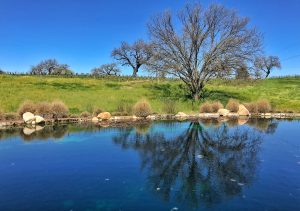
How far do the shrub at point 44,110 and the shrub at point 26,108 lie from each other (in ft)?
1.17

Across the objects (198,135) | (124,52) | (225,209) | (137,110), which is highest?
(124,52)

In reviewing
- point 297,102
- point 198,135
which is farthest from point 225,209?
point 297,102

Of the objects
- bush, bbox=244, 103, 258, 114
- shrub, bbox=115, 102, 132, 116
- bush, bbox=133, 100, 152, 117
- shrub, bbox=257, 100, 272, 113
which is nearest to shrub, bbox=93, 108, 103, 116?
shrub, bbox=115, 102, 132, 116

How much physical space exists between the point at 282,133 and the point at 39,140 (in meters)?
17.1

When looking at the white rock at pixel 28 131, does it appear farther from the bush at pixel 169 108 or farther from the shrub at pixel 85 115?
the bush at pixel 169 108

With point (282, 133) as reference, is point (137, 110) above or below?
above

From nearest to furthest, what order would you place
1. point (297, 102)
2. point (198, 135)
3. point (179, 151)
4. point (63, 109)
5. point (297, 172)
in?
point (297, 172) < point (179, 151) < point (198, 135) < point (63, 109) < point (297, 102)

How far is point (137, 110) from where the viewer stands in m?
32.9

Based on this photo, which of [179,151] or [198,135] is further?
[198,135]

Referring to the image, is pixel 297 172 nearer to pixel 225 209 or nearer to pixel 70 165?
pixel 225 209

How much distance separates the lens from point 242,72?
4022cm

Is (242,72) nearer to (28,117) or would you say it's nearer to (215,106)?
(215,106)

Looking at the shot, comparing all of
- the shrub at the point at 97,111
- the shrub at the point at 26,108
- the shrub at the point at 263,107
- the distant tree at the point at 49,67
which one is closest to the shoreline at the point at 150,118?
the shrub at the point at 263,107

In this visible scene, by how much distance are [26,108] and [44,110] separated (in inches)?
63.4
